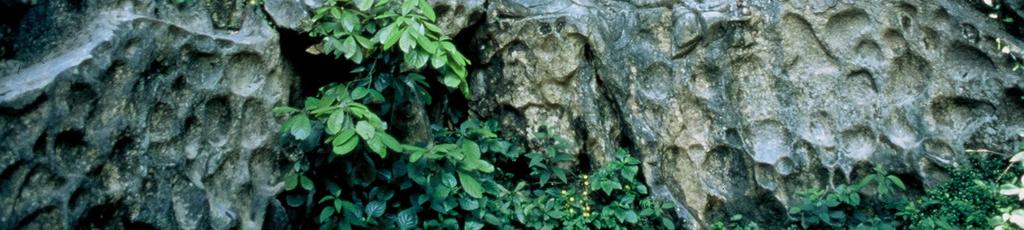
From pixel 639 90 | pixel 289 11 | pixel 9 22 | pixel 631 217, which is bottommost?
pixel 631 217

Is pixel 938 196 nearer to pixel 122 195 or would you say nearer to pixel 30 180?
pixel 122 195

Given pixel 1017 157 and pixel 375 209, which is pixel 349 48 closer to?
pixel 375 209

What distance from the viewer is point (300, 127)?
3.45 meters

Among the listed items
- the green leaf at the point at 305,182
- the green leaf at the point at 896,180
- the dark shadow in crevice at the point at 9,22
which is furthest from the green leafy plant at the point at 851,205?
the dark shadow in crevice at the point at 9,22

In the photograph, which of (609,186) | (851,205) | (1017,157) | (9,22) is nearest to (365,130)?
(9,22)

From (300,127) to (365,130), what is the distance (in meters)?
0.27

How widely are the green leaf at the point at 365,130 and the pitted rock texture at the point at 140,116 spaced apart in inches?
22.5

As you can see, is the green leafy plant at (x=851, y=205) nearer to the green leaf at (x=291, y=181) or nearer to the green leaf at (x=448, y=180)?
the green leaf at (x=448, y=180)

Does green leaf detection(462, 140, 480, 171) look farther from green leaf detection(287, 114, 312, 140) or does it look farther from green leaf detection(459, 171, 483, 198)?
green leaf detection(287, 114, 312, 140)

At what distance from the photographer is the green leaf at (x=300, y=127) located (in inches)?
135

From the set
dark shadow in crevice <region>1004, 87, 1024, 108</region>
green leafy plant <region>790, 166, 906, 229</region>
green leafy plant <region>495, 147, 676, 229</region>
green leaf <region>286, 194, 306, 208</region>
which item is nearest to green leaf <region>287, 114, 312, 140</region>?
green leaf <region>286, 194, 306, 208</region>

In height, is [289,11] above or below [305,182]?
above

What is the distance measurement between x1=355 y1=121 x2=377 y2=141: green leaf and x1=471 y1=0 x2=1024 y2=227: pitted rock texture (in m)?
1.33

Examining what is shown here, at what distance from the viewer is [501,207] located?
13.8 ft
